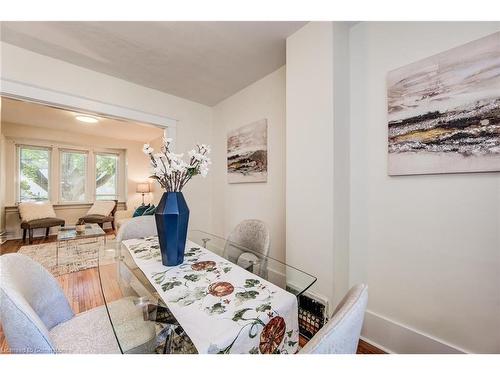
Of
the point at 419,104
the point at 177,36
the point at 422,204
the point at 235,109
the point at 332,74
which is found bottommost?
the point at 422,204

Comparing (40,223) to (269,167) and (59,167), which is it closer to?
(59,167)

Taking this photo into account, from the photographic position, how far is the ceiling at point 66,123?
3309 mm

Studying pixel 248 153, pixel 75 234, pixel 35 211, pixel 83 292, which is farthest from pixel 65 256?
pixel 248 153

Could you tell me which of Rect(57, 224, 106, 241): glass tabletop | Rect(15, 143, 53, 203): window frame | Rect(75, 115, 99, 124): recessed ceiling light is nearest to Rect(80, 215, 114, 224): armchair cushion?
Rect(15, 143, 53, 203): window frame

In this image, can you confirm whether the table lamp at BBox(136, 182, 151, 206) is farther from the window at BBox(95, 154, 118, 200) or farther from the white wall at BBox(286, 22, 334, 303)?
the white wall at BBox(286, 22, 334, 303)

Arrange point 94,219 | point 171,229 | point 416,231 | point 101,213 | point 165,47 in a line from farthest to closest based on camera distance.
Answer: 1. point 101,213
2. point 94,219
3. point 165,47
4. point 416,231
5. point 171,229

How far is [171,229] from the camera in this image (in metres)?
1.11

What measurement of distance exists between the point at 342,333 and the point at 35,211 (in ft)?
19.3
